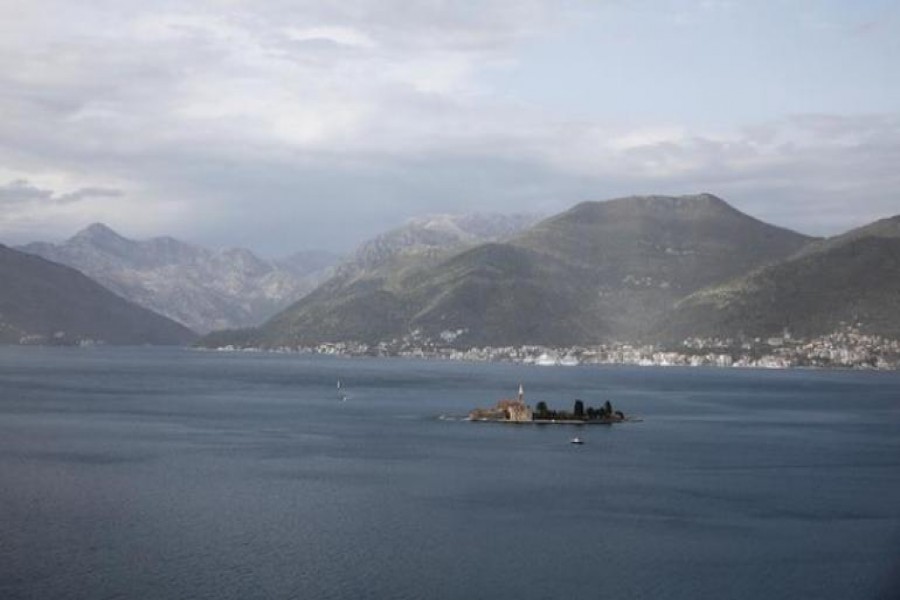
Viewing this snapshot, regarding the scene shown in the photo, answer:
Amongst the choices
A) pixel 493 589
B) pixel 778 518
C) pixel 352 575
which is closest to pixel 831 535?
pixel 778 518

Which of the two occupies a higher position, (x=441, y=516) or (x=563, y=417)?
(x=563, y=417)

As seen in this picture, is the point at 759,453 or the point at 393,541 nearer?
the point at 393,541

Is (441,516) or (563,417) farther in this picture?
(563,417)

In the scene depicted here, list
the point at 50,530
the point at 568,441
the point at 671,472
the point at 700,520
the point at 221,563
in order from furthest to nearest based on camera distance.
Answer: the point at 568,441 < the point at 671,472 < the point at 700,520 < the point at 50,530 < the point at 221,563

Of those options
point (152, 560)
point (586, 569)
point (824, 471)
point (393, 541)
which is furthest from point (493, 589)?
point (824, 471)

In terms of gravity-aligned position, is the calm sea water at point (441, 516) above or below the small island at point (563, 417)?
below

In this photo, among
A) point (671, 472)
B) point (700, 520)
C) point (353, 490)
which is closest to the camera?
point (700, 520)

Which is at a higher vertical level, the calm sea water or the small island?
the small island

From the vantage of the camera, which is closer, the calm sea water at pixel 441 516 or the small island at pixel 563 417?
the calm sea water at pixel 441 516

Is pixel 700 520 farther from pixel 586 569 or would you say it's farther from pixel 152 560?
pixel 152 560

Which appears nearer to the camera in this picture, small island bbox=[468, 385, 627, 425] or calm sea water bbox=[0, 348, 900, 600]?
calm sea water bbox=[0, 348, 900, 600]
